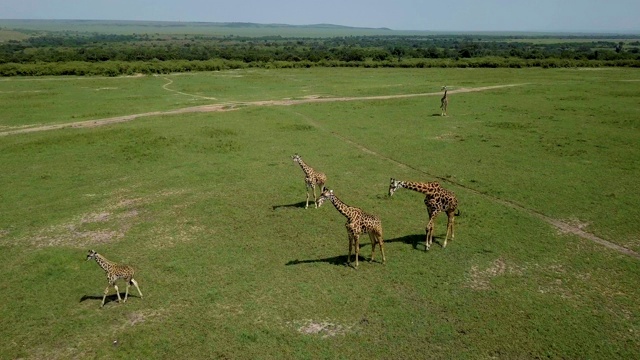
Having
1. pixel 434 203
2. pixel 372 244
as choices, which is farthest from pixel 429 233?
pixel 372 244

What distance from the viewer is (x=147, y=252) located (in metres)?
14.8

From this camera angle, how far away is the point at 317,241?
15.3 m

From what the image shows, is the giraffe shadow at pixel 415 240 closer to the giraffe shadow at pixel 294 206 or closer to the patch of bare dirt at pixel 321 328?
the giraffe shadow at pixel 294 206

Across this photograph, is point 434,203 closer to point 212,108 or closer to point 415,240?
point 415,240

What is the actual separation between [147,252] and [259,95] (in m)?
38.0

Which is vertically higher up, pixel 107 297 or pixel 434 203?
pixel 434 203

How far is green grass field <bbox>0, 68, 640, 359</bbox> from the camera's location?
34.8ft

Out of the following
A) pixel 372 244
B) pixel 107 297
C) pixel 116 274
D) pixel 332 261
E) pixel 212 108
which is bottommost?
pixel 107 297

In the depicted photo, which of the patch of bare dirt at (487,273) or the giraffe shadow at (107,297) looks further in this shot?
the patch of bare dirt at (487,273)

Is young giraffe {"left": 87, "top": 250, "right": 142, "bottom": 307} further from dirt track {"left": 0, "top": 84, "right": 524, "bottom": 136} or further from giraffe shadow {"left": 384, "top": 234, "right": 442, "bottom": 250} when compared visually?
dirt track {"left": 0, "top": 84, "right": 524, "bottom": 136}

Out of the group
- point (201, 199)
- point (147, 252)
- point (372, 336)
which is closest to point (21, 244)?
point (147, 252)

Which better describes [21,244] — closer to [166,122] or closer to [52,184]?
[52,184]

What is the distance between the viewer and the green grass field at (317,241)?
10594 mm

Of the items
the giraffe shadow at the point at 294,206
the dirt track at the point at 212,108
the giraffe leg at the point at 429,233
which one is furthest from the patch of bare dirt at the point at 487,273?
the dirt track at the point at 212,108
